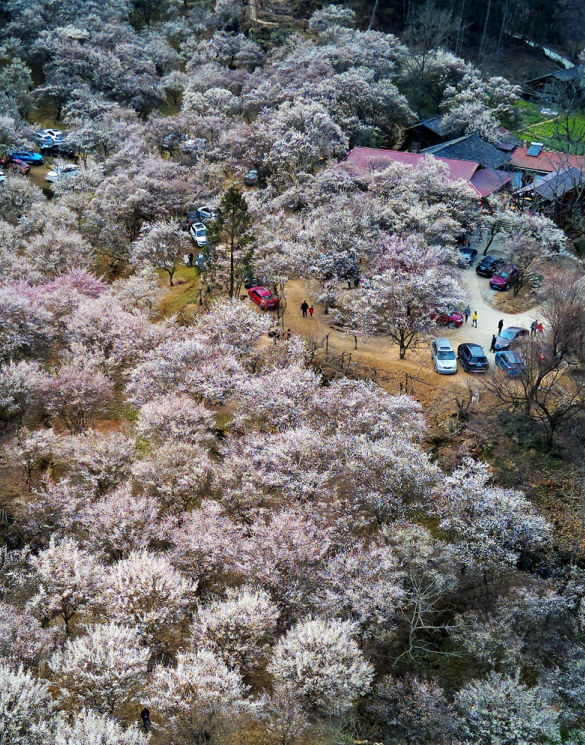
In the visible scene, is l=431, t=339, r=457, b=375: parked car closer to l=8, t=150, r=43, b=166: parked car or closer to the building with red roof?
the building with red roof

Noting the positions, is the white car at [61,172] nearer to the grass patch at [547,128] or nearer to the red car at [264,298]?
the red car at [264,298]

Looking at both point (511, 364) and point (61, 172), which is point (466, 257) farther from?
point (61, 172)

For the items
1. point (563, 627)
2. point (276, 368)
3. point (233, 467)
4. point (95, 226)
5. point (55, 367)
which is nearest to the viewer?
point (563, 627)

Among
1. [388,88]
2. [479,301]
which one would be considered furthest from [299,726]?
[388,88]

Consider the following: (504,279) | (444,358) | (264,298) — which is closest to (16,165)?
(264,298)

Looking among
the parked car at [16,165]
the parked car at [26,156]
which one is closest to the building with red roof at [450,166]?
the parked car at [16,165]

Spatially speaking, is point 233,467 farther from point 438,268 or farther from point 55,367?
point 438,268
